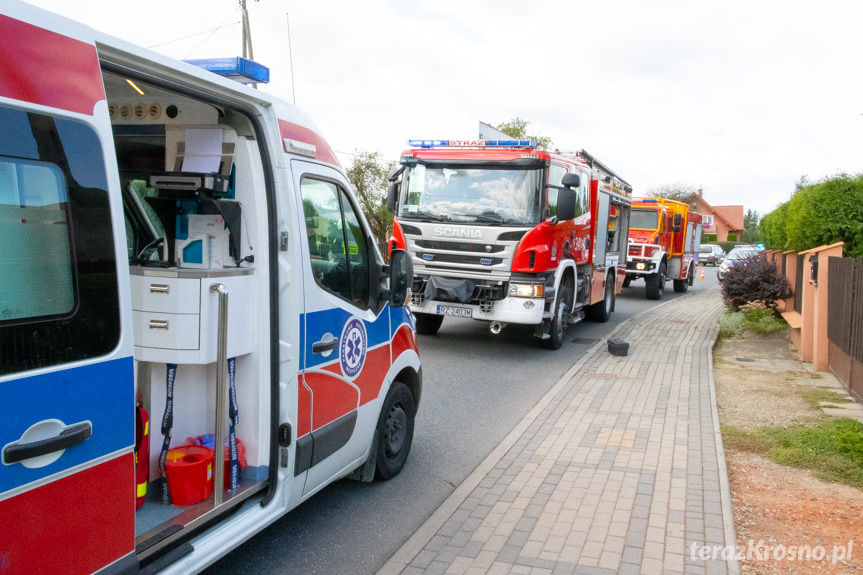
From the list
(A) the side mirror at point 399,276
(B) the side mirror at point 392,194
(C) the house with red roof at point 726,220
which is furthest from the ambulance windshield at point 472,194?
(C) the house with red roof at point 726,220

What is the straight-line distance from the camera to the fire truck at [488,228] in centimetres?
926

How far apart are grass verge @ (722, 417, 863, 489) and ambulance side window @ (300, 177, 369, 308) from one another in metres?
3.72

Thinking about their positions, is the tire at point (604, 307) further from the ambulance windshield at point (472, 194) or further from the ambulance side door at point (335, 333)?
the ambulance side door at point (335, 333)

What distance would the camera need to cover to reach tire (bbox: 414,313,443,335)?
11047 millimetres

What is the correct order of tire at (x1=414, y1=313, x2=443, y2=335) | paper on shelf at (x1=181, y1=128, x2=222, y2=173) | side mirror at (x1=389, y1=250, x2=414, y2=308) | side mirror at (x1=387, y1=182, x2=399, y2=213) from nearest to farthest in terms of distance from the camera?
1. paper on shelf at (x1=181, y1=128, x2=222, y2=173)
2. side mirror at (x1=389, y1=250, x2=414, y2=308)
3. side mirror at (x1=387, y1=182, x2=399, y2=213)
4. tire at (x1=414, y1=313, x2=443, y2=335)

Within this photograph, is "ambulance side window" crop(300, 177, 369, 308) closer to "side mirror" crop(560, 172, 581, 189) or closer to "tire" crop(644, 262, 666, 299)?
"side mirror" crop(560, 172, 581, 189)

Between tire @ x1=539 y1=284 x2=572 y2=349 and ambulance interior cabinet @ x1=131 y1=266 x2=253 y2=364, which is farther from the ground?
ambulance interior cabinet @ x1=131 y1=266 x2=253 y2=364

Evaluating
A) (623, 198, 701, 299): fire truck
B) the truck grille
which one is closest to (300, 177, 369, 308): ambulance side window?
the truck grille

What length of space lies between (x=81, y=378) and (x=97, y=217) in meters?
0.58

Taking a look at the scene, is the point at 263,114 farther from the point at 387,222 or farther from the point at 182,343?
the point at 387,222

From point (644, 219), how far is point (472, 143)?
11.7 meters

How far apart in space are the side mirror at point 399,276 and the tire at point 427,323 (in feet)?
21.1

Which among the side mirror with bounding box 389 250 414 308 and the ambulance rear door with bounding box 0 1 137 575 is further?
the side mirror with bounding box 389 250 414 308

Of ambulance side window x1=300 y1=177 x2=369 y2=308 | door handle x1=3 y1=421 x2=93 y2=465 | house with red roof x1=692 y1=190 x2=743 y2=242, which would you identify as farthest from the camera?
house with red roof x1=692 y1=190 x2=743 y2=242
